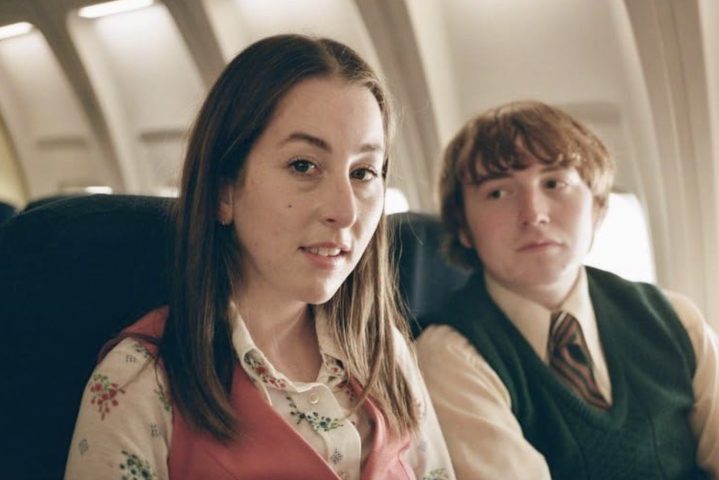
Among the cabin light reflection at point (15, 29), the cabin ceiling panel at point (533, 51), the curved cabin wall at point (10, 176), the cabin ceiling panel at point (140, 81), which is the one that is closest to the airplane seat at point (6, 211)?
the cabin ceiling panel at point (533, 51)

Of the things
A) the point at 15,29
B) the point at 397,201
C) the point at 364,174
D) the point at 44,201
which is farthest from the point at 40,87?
the point at 364,174

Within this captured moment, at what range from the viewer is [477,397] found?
1.74 m

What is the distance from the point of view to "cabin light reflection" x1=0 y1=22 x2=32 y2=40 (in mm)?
6953

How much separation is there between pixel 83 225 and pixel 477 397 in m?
0.91

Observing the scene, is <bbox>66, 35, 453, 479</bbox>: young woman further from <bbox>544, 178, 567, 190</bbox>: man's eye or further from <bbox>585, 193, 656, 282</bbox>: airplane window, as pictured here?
<bbox>585, 193, 656, 282</bbox>: airplane window

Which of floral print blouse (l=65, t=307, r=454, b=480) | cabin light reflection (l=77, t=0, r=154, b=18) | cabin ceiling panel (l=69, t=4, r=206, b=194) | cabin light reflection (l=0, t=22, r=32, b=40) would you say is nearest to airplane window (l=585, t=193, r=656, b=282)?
floral print blouse (l=65, t=307, r=454, b=480)

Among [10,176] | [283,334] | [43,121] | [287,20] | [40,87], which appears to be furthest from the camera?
[10,176]

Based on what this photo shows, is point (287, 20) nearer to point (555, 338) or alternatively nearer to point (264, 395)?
point (555, 338)

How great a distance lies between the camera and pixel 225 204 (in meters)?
1.42

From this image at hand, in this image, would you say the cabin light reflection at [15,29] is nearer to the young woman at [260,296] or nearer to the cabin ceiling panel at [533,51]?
the cabin ceiling panel at [533,51]

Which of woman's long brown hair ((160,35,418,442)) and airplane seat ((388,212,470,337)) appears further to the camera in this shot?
airplane seat ((388,212,470,337))

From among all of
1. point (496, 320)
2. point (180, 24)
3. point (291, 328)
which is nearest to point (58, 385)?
point (291, 328)

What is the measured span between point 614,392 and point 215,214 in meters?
1.08

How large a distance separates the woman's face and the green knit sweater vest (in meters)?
0.63
